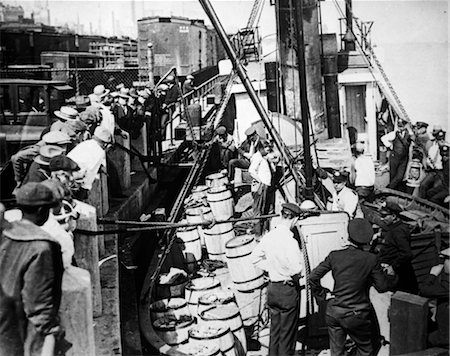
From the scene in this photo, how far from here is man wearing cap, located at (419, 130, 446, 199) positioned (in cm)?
862

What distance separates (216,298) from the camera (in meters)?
5.96

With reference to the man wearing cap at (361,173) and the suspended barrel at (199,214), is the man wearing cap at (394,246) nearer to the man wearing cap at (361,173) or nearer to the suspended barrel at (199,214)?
the man wearing cap at (361,173)

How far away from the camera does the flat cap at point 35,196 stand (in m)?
2.94

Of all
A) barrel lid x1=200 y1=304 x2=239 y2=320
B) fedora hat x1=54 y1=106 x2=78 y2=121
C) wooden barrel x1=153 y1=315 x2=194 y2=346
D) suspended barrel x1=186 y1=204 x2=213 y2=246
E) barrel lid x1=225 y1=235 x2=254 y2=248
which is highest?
fedora hat x1=54 y1=106 x2=78 y2=121

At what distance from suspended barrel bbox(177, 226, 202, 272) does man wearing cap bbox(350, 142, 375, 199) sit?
2.76 meters

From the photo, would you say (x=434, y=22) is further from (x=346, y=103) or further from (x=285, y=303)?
(x=285, y=303)

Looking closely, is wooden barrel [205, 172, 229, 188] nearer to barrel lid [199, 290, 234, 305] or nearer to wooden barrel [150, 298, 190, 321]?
barrel lid [199, 290, 234, 305]

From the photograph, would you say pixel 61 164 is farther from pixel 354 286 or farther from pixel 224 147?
pixel 224 147

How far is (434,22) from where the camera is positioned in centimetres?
1016

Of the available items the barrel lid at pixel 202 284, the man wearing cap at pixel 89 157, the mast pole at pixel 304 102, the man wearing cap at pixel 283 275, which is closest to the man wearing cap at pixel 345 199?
the mast pole at pixel 304 102

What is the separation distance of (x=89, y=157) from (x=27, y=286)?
263cm

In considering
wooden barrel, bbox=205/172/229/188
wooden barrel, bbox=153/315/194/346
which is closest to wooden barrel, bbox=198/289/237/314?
wooden barrel, bbox=153/315/194/346

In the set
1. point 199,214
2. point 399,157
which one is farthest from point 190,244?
point 399,157

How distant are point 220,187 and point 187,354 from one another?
519 centimetres
